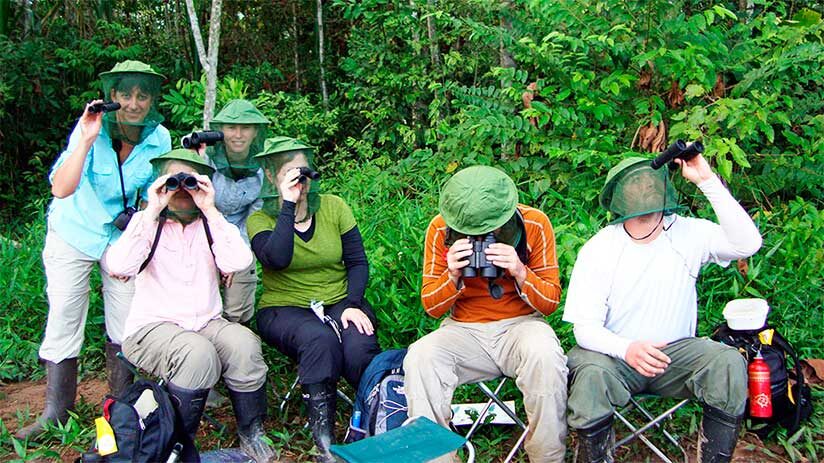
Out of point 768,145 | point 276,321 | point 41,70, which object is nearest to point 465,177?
point 276,321

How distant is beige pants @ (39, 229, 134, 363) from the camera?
3758mm

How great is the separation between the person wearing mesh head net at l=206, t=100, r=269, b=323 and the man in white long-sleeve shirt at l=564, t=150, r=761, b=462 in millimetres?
1766

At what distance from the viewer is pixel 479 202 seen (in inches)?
126

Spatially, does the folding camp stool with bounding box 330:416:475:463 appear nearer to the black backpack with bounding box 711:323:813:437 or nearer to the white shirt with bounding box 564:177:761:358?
the white shirt with bounding box 564:177:761:358

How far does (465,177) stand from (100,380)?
2776 mm

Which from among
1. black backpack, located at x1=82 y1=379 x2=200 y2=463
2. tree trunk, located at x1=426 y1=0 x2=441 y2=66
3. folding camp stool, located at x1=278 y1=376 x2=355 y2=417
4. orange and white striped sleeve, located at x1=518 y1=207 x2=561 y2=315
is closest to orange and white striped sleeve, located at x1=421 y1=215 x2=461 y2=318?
orange and white striped sleeve, located at x1=518 y1=207 x2=561 y2=315

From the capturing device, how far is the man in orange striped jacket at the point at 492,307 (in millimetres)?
3127

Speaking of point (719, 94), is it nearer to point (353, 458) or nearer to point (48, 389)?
point (353, 458)

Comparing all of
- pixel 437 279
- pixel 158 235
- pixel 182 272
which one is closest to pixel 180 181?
pixel 158 235

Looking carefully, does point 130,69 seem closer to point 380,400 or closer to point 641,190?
point 380,400

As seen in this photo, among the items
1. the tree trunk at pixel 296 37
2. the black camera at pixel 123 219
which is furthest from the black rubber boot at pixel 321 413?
the tree trunk at pixel 296 37

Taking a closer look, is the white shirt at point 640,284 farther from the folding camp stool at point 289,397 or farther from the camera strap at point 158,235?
the camera strap at point 158,235

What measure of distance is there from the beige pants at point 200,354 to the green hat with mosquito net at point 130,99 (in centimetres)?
99

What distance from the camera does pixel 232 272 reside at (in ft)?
11.8
